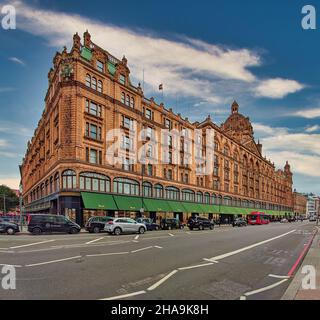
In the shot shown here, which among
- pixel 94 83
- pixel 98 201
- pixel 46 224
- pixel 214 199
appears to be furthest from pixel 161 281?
pixel 214 199

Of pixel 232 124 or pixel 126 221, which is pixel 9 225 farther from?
pixel 232 124

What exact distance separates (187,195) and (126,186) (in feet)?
60.5

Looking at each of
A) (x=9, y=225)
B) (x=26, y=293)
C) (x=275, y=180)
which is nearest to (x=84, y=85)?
(x=9, y=225)

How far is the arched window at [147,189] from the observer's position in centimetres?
4731

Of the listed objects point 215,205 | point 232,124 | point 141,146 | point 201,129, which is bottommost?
point 215,205

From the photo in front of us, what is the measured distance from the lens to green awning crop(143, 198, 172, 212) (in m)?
46.3

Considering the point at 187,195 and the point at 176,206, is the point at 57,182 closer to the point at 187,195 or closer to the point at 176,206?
the point at 176,206

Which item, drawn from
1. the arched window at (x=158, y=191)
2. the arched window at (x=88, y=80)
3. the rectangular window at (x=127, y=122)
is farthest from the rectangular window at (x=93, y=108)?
the arched window at (x=158, y=191)

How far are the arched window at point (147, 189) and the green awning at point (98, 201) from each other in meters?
8.11

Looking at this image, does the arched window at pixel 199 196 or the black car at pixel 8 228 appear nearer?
the black car at pixel 8 228

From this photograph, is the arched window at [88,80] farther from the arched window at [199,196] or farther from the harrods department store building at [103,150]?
the arched window at [199,196]

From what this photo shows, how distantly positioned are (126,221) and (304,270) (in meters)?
19.2

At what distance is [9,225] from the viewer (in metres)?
27.3

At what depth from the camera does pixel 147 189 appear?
4806 cm
